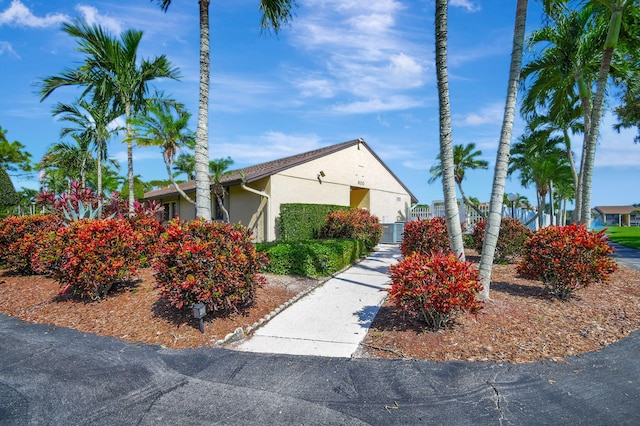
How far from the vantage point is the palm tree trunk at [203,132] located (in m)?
6.40

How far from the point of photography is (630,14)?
8234 mm

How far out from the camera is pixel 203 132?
21.8 ft

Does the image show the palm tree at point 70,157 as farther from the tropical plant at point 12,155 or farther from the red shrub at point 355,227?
the red shrub at point 355,227

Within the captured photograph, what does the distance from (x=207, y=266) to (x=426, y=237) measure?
5.51 m

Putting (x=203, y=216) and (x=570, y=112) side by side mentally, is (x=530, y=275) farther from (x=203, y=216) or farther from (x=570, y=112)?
(x=570, y=112)

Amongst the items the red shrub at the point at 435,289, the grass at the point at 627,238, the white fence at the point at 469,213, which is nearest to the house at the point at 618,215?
the grass at the point at 627,238

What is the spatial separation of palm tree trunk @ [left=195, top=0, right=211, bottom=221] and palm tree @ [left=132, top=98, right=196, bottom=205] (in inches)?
183

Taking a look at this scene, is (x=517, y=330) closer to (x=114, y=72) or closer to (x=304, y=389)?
(x=304, y=389)

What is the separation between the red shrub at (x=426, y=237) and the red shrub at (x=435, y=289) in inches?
144

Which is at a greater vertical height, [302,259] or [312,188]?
[312,188]

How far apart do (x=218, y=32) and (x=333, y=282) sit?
6372mm

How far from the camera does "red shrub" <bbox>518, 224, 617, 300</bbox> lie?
18.2 feet

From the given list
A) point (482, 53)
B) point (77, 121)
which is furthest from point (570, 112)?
point (77, 121)

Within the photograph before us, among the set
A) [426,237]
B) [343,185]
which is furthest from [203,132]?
[343,185]
